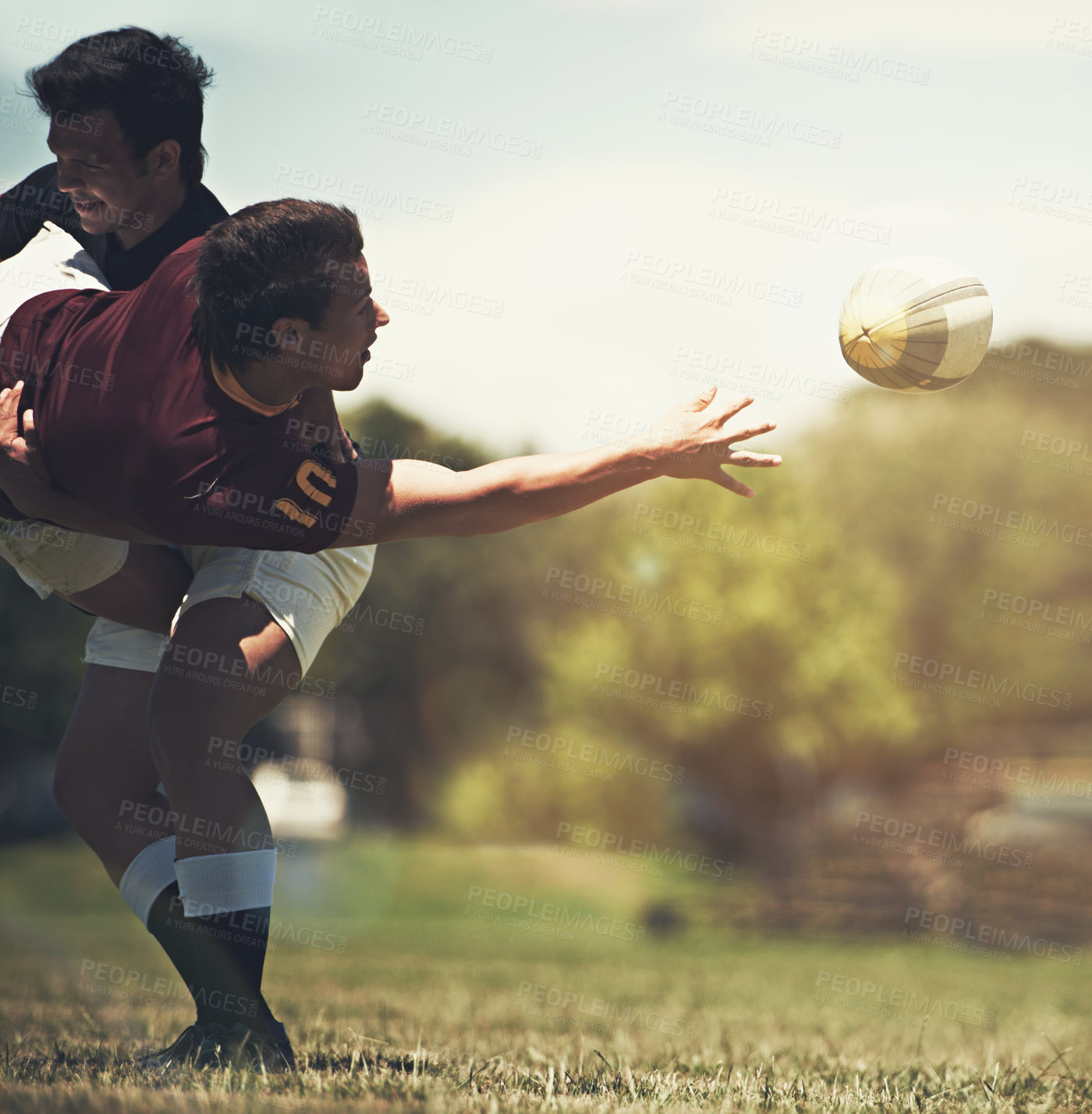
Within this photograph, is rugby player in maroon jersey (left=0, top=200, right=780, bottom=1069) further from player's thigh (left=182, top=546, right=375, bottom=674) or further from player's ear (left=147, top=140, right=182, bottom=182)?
player's ear (left=147, top=140, right=182, bottom=182)

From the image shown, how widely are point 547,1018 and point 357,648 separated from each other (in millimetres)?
28013

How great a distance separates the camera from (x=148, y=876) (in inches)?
137

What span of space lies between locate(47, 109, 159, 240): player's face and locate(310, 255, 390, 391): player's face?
3.02 feet

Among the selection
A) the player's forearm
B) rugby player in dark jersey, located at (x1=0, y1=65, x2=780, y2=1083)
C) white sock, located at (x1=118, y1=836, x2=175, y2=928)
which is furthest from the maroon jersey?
white sock, located at (x1=118, y1=836, x2=175, y2=928)

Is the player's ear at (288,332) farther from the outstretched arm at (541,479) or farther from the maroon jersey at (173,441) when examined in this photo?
the outstretched arm at (541,479)

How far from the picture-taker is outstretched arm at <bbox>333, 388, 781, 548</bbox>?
2.84 m

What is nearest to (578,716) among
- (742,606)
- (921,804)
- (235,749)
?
(742,606)

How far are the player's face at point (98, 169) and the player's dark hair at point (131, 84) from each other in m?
0.03

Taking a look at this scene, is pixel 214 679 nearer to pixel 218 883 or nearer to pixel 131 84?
pixel 218 883

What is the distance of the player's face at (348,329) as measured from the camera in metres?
2.93

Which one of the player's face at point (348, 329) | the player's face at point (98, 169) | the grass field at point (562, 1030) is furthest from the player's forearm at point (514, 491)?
the grass field at point (562, 1030)

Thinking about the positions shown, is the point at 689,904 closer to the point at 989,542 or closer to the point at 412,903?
the point at 412,903

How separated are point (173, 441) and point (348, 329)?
1.81 feet

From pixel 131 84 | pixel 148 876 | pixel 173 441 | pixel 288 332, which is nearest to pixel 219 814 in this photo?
pixel 148 876
